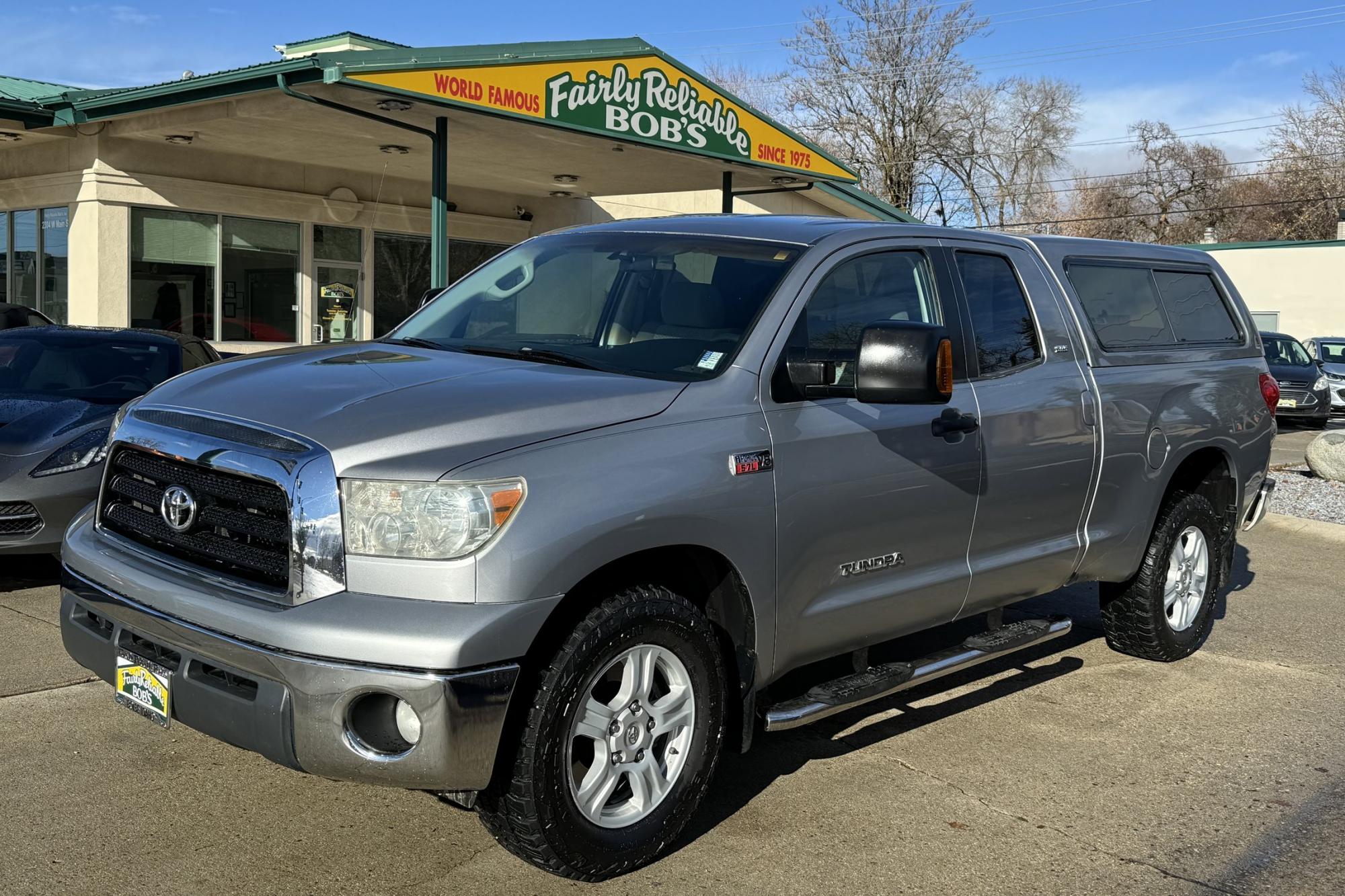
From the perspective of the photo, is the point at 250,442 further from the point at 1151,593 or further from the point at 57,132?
the point at 57,132

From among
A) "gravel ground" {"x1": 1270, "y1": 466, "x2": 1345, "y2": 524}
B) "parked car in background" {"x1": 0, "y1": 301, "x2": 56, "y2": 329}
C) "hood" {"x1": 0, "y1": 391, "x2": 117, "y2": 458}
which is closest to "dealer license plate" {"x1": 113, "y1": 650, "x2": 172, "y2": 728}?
"hood" {"x1": 0, "y1": 391, "x2": 117, "y2": 458}

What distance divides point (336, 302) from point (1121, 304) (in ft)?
55.8

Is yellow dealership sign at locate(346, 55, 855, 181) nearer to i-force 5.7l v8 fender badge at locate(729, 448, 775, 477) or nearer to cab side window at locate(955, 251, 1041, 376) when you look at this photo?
cab side window at locate(955, 251, 1041, 376)

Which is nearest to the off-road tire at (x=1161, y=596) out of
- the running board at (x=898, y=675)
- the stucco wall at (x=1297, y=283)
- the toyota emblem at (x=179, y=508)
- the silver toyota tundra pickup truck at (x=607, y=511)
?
the silver toyota tundra pickup truck at (x=607, y=511)

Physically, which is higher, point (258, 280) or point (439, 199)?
point (439, 199)

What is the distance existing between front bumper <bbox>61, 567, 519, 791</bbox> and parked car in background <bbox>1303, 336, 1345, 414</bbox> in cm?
2412

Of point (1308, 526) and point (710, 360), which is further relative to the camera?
point (1308, 526)

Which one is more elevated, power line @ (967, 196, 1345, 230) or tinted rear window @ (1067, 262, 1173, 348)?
power line @ (967, 196, 1345, 230)

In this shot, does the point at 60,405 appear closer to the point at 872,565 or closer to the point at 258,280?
the point at 872,565

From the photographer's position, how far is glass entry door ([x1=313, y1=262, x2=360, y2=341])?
20.8 meters

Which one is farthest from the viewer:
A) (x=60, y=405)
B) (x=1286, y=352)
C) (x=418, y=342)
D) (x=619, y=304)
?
(x=1286, y=352)

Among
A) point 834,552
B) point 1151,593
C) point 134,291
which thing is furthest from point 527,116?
point 834,552

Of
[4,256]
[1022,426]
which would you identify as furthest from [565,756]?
[4,256]

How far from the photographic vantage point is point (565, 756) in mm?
3609
